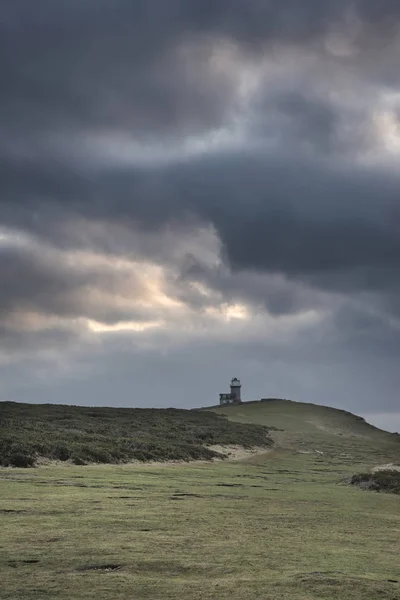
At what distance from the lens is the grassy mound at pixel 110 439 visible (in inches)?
1550

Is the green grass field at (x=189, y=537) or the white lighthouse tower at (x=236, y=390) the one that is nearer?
the green grass field at (x=189, y=537)

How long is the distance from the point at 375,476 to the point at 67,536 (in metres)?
23.5

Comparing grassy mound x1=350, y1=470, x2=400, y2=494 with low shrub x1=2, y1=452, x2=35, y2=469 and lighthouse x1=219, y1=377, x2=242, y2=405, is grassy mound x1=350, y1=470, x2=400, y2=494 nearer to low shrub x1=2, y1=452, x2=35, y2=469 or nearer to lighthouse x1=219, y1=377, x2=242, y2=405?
low shrub x1=2, y1=452, x2=35, y2=469

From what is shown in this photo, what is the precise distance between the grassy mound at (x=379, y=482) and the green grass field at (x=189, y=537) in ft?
3.03

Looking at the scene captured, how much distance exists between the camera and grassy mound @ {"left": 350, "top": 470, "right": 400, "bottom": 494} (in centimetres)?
3425

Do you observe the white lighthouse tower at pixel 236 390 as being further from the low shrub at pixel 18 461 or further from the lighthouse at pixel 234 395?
the low shrub at pixel 18 461

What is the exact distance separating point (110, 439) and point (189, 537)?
33797mm

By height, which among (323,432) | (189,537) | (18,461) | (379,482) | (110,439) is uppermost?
(323,432)

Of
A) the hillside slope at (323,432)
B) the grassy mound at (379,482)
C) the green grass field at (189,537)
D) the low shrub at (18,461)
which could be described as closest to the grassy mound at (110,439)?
the low shrub at (18,461)

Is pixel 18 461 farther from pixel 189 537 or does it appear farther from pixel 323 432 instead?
pixel 323 432

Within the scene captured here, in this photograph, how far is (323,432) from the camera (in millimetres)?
89438

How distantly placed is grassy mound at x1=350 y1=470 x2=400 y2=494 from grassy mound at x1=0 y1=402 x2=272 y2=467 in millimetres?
14315

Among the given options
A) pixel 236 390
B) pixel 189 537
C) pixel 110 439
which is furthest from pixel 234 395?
pixel 189 537

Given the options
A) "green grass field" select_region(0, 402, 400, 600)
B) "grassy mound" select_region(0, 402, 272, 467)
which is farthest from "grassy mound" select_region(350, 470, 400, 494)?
"grassy mound" select_region(0, 402, 272, 467)
